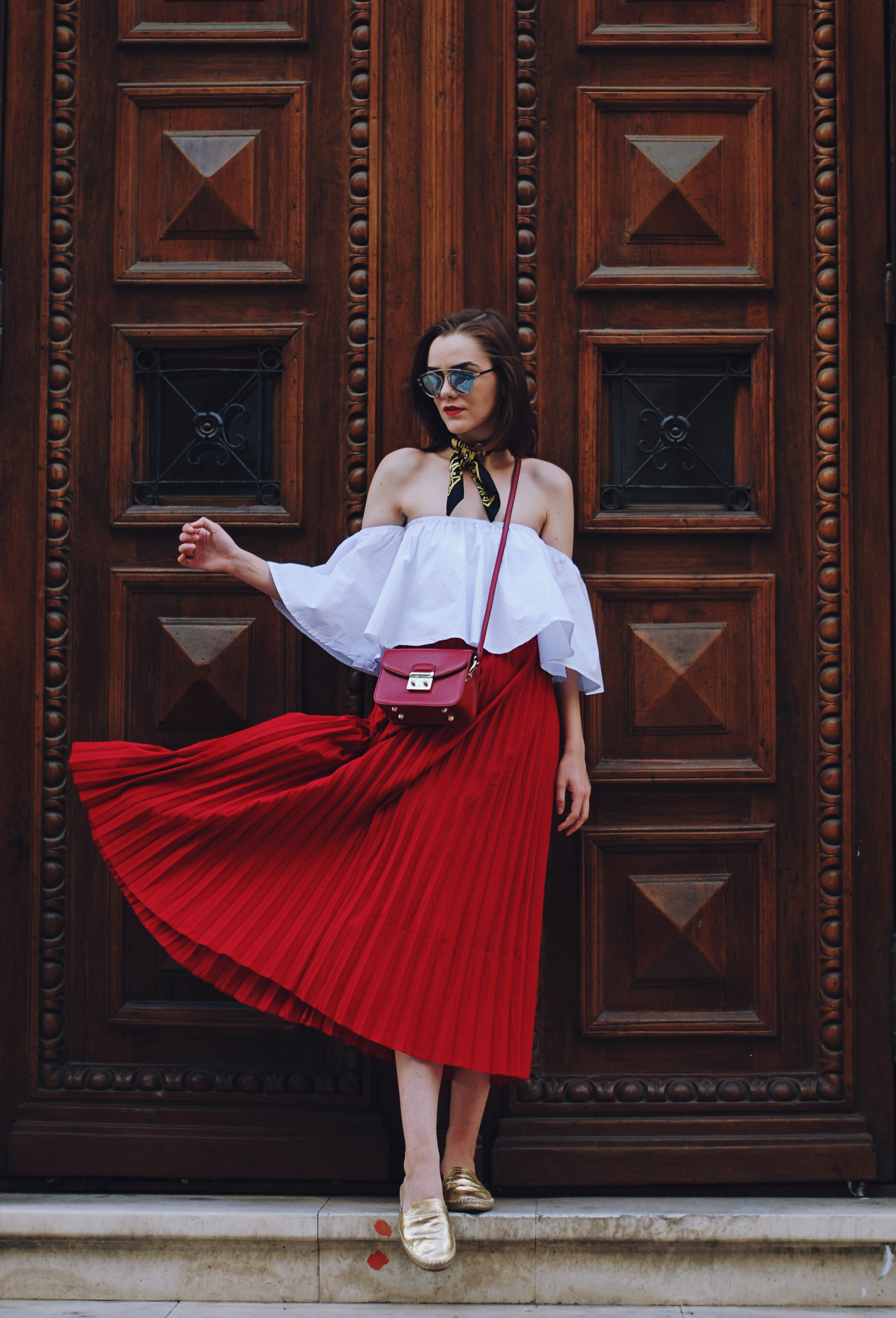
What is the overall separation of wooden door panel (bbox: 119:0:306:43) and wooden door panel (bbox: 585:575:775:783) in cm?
182

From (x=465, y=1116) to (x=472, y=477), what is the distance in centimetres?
158

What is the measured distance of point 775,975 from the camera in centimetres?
306

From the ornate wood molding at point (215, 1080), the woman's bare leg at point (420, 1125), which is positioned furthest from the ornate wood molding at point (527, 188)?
the ornate wood molding at point (215, 1080)

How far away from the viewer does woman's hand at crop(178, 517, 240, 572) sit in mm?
2686

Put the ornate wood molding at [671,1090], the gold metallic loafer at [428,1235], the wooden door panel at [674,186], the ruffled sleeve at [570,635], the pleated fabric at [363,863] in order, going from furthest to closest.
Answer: the wooden door panel at [674,186] → the ornate wood molding at [671,1090] → the ruffled sleeve at [570,635] → the pleated fabric at [363,863] → the gold metallic loafer at [428,1235]

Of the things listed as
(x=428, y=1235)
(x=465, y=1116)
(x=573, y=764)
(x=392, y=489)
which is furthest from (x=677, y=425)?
(x=428, y=1235)

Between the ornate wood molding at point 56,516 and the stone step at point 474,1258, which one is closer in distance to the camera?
the stone step at point 474,1258

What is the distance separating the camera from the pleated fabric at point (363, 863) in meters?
2.53

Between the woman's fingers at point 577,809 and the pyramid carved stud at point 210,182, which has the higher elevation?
the pyramid carved stud at point 210,182

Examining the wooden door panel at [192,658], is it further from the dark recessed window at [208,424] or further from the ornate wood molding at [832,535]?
the ornate wood molding at [832,535]

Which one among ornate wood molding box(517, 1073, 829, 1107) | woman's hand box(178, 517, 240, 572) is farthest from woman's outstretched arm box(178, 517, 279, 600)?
ornate wood molding box(517, 1073, 829, 1107)

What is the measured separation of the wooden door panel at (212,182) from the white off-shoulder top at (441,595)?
0.95m

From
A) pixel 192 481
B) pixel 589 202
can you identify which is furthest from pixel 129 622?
pixel 589 202

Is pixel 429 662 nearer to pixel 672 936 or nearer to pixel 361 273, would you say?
pixel 672 936
